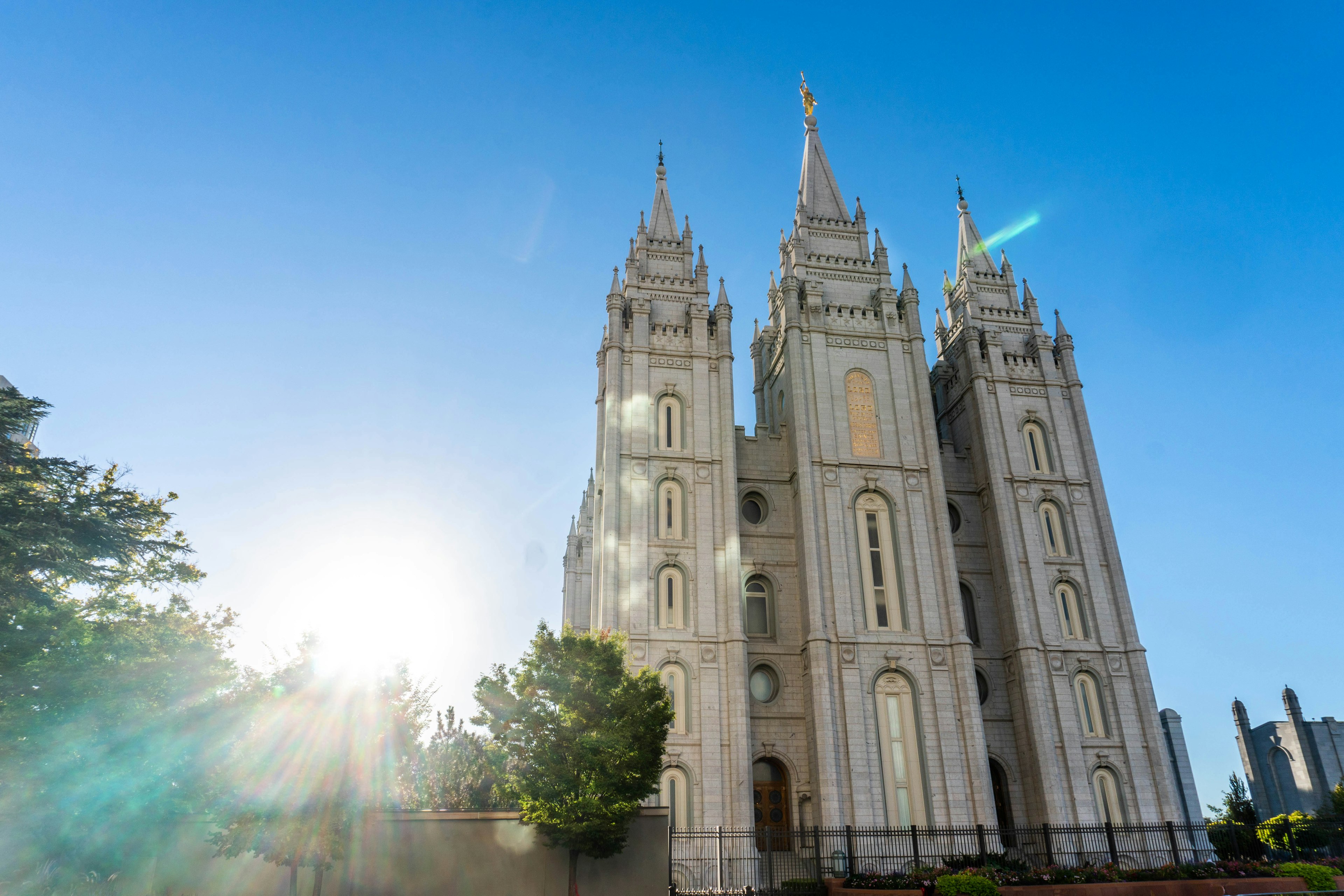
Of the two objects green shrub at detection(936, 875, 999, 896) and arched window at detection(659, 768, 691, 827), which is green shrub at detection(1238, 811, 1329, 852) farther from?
arched window at detection(659, 768, 691, 827)

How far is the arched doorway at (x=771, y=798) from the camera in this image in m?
30.4

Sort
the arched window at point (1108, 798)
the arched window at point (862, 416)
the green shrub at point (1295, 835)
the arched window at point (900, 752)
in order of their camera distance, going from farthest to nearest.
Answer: the arched window at point (862, 416)
the arched window at point (1108, 798)
the green shrub at point (1295, 835)
the arched window at point (900, 752)

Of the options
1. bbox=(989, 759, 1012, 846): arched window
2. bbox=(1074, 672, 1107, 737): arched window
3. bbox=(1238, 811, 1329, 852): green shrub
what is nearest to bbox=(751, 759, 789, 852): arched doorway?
bbox=(989, 759, 1012, 846): arched window

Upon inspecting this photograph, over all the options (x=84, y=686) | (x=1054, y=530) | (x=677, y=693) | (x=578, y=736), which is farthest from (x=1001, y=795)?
(x=84, y=686)

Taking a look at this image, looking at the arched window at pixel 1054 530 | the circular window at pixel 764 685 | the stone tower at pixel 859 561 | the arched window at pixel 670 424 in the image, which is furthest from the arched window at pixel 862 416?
the circular window at pixel 764 685

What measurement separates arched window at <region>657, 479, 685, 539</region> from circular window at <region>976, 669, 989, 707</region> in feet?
43.0

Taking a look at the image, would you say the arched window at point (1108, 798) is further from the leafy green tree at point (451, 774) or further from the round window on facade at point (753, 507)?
the leafy green tree at point (451, 774)

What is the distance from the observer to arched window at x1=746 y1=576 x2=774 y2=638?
3394cm

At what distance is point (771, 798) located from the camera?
31.2 meters

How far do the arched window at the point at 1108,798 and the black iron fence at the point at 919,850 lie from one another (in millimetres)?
→ 464

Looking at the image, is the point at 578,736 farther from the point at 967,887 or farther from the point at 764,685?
the point at 764,685

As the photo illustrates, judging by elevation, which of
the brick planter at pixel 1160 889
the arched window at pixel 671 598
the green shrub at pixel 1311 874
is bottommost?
the brick planter at pixel 1160 889

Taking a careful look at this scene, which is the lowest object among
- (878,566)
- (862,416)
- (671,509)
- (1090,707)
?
(1090,707)

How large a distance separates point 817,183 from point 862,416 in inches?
535
